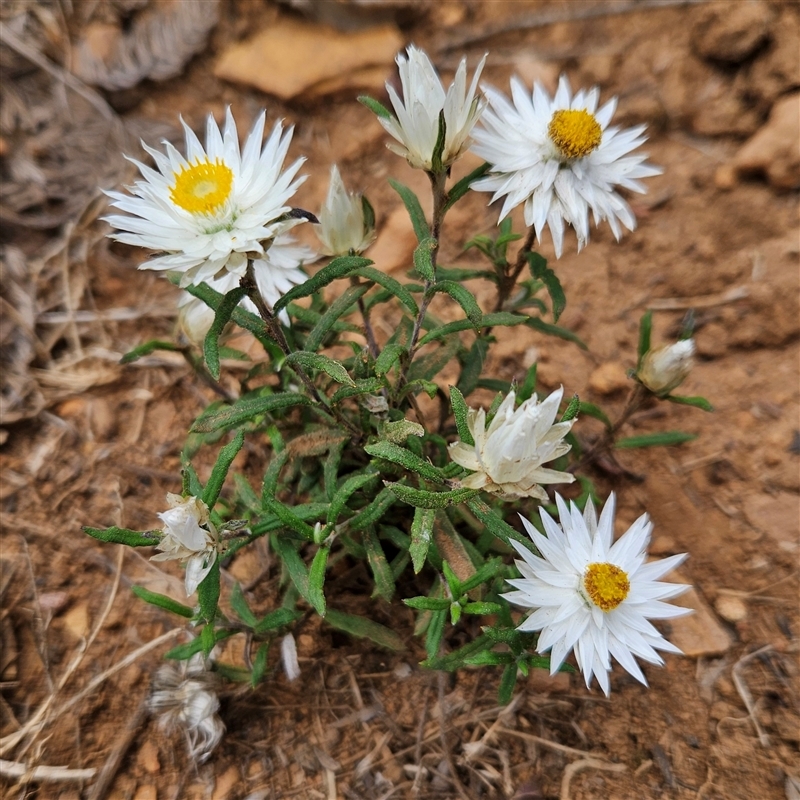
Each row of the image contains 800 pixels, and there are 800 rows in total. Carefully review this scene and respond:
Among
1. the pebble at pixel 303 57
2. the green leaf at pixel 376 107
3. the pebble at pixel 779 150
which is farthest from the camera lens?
the pebble at pixel 303 57

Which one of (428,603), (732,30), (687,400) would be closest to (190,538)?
(428,603)

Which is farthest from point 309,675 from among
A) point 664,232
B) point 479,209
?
point 664,232

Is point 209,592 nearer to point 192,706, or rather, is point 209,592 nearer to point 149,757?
point 192,706

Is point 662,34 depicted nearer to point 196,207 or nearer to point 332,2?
point 332,2

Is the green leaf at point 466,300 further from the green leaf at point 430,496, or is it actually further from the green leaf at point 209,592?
the green leaf at point 209,592

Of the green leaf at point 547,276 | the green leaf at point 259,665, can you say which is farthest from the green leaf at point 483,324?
the green leaf at point 259,665

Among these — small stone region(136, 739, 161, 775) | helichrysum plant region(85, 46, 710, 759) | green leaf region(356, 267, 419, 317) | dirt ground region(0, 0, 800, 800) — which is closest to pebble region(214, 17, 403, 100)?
dirt ground region(0, 0, 800, 800)
